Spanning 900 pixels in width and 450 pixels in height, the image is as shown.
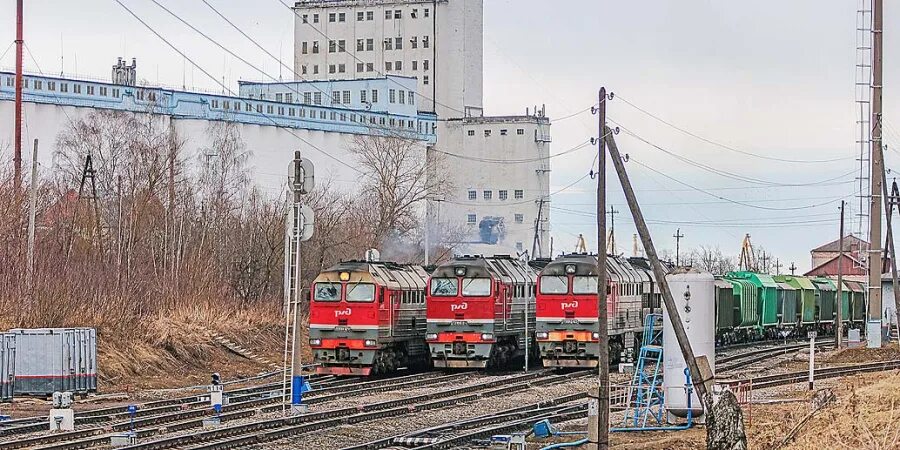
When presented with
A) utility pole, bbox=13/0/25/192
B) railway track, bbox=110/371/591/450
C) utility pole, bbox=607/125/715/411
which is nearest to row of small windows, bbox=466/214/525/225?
utility pole, bbox=13/0/25/192

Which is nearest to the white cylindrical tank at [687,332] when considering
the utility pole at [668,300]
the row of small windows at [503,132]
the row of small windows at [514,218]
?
the utility pole at [668,300]

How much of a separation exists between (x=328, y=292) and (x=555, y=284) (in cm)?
639

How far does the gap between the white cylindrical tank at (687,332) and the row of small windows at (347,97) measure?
101 meters

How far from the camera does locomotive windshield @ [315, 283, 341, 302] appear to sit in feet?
116

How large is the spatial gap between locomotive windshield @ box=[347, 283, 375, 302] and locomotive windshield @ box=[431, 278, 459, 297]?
9.41 ft

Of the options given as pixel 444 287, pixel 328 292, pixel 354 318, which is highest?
pixel 444 287

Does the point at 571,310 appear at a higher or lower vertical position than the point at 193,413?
higher

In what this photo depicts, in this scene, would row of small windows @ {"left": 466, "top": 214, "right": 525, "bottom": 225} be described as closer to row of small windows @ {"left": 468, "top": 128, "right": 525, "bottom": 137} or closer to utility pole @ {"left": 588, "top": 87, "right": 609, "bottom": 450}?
row of small windows @ {"left": 468, "top": 128, "right": 525, "bottom": 137}

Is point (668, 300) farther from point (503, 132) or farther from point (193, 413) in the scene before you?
point (503, 132)

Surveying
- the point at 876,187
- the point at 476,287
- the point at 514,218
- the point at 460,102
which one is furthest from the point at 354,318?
the point at 460,102

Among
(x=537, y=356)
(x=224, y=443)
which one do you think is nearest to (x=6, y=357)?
(x=224, y=443)

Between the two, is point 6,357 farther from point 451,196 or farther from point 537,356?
point 451,196

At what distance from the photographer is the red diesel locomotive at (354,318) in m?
34.8

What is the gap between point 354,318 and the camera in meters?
34.9
